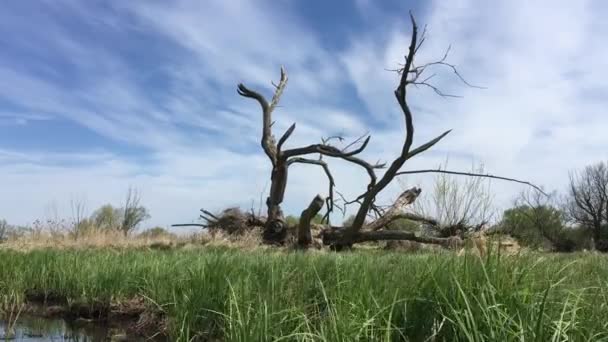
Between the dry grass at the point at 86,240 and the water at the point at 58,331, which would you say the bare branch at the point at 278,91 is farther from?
the water at the point at 58,331

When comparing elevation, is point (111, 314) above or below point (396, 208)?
below

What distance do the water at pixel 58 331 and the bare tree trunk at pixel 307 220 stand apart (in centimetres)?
969

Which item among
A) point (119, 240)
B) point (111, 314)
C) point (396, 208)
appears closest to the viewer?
point (111, 314)

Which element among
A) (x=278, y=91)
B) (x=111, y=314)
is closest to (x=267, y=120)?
(x=278, y=91)

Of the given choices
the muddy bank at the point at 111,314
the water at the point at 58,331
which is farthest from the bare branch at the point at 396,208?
the water at the point at 58,331

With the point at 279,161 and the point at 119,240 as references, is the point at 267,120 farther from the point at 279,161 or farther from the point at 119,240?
the point at 119,240

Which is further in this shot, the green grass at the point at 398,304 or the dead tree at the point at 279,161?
the dead tree at the point at 279,161

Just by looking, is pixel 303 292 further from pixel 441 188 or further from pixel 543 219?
pixel 543 219

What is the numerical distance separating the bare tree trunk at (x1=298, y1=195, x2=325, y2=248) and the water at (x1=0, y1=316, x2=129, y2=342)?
9.69 m

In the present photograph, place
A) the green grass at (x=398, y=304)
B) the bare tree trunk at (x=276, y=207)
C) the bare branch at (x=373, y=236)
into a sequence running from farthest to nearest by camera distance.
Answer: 1. the bare tree trunk at (x=276, y=207)
2. the bare branch at (x=373, y=236)
3. the green grass at (x=398, y=304)

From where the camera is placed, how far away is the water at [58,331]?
5.29 metres

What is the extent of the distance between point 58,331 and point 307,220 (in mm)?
10505

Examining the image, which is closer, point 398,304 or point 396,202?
point 398,304

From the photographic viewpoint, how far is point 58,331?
565 centimetres
